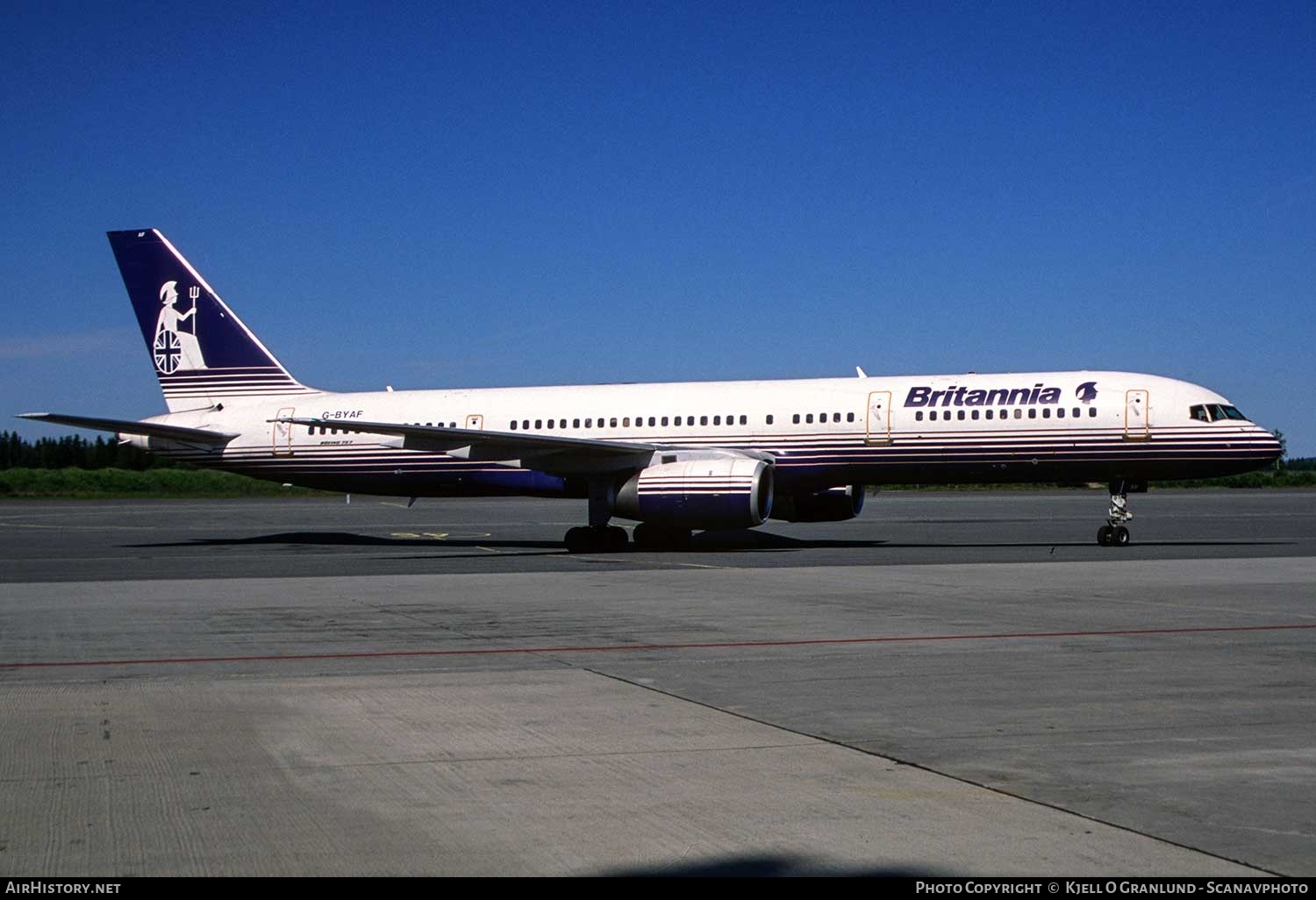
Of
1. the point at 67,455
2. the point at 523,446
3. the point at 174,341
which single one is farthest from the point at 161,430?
the point at 67,455

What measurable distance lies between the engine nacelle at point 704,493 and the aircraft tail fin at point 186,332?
11903 mm

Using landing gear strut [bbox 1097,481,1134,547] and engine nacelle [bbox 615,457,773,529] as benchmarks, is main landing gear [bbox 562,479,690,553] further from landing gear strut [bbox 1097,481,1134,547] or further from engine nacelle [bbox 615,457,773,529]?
landing gear strut [bbox 1097,481,1134,547]

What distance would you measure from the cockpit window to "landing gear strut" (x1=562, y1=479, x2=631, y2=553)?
38.2ft

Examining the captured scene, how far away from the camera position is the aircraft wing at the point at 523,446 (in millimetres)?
26828

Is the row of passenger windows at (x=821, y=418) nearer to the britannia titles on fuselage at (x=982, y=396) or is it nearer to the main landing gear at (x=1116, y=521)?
the britannia titles on fuselage at (x=982, y=396)

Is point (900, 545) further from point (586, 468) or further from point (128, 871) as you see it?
point (128, 871)

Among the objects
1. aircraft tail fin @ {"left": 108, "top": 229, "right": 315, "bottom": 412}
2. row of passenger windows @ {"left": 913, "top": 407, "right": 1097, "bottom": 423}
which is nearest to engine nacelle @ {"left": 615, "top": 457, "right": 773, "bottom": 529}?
row of passenger windows @ {"left": 913, "top": 407, "right": 1097, "bottom": 423}

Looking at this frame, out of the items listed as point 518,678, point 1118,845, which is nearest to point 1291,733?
point 1118,845

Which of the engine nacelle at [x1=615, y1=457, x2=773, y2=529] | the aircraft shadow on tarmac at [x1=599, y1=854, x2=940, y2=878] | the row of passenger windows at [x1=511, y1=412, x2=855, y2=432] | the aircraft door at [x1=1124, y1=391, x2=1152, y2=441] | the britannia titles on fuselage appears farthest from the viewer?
the row of passenger windows at [x1=511, y1=412, x2=855, y2=432]

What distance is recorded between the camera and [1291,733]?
25.5 ft

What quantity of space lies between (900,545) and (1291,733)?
814 inches

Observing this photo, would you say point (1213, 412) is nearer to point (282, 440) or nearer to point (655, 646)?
point (655, 646)

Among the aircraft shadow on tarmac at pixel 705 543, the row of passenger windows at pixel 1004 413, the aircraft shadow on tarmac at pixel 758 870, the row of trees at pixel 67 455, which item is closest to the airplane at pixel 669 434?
the row of passenger windows at pixel 1004 413

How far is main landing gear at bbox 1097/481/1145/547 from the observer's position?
26.9 m
